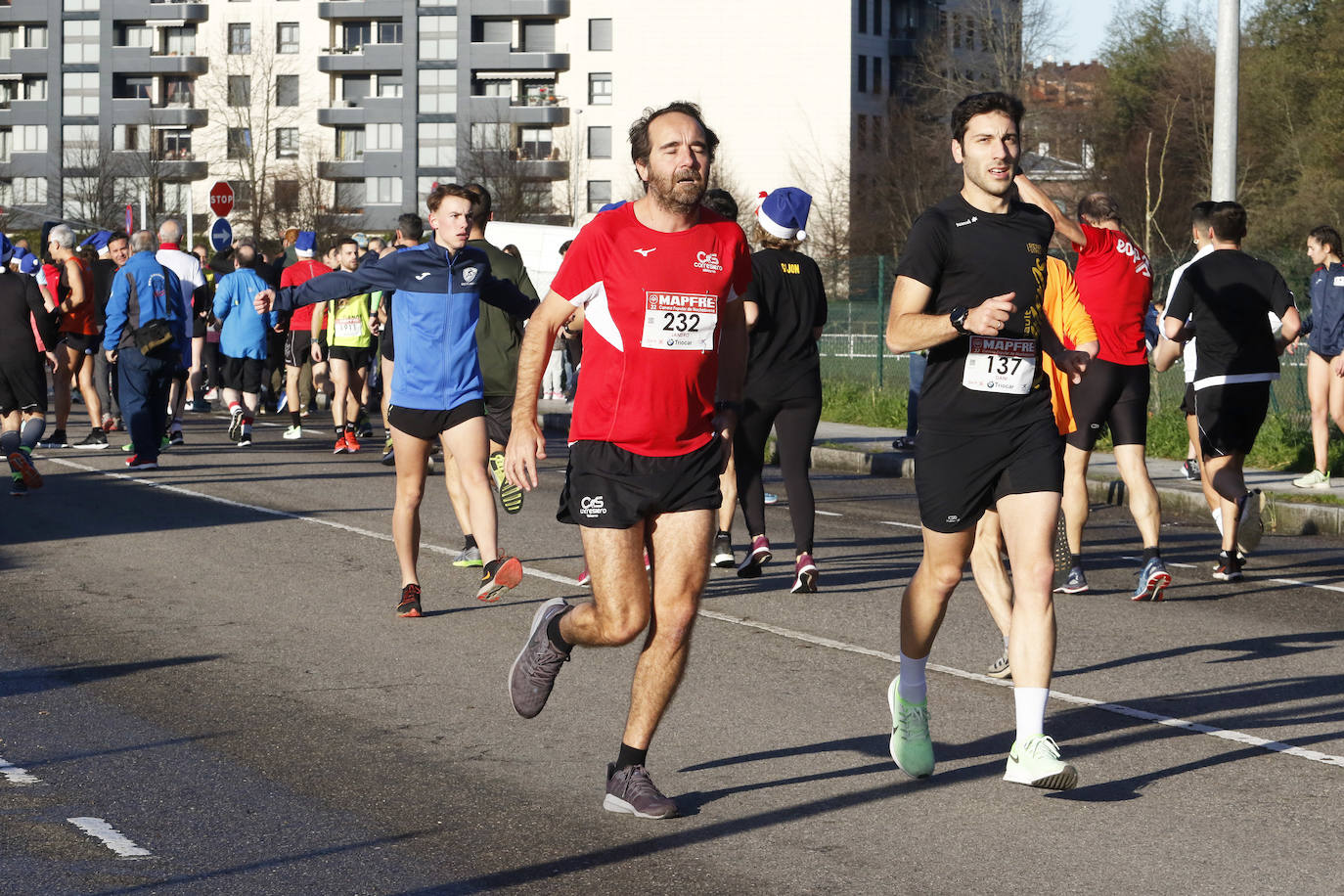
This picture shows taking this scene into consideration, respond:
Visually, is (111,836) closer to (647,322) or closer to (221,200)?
(647,322)

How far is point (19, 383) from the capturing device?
1448 centimetres

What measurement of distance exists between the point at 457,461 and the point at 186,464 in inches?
330

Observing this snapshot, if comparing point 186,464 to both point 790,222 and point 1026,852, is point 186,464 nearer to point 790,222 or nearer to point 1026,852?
point 790,222

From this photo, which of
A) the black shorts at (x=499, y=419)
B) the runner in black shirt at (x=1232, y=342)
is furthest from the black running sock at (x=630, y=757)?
the runner in black shirt at (x=1232, y=342)

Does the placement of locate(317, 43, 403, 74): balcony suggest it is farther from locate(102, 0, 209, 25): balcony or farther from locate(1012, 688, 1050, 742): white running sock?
locate(1012, 688, 1050, 742): white running sock

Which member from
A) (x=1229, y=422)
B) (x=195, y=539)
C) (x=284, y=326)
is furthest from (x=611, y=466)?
(x=284, y=326)

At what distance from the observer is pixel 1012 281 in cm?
591

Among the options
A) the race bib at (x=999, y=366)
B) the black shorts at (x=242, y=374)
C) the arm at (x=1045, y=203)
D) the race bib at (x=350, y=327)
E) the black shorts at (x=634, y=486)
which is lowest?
the black shorts at (x=634, y=486)

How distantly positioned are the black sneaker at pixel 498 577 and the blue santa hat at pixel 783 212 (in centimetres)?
234

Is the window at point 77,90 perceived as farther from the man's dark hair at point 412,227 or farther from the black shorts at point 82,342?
the man's dark hair at point 412,227

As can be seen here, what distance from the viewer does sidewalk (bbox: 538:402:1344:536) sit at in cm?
1348

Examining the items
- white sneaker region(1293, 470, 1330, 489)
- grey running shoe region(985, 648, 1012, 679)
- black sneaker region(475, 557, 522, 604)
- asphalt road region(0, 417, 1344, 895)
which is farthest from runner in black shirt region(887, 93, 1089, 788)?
white sneaker region(1293, 470, 1330, 489)

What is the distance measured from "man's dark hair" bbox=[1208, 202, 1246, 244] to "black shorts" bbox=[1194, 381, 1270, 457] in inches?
33.1

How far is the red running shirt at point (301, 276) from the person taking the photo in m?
19.5
